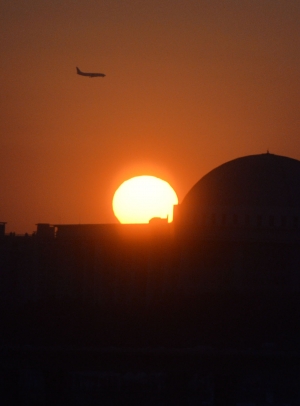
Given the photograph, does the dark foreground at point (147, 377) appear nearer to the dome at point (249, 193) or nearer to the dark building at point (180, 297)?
the dark building at point (180, 297)

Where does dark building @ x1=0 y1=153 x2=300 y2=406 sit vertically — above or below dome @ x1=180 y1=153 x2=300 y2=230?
below

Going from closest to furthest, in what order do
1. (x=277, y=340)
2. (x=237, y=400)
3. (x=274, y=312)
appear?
(x=237, y=400), (x=277, y=340), (x=274, y=312)

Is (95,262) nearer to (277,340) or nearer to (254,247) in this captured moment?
(254,247)

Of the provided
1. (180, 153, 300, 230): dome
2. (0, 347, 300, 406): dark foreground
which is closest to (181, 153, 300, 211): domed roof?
(180, 153, 300, 230): dome

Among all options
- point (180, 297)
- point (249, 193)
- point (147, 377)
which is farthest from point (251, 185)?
point (147, 377)

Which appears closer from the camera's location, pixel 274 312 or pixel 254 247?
pixel 274 312

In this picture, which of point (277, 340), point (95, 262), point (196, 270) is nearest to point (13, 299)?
point (95, 262)

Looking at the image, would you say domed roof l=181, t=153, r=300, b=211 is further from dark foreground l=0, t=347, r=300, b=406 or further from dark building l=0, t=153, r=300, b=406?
dark foreground l=0, t=347, r=300, b=406

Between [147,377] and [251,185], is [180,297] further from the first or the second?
[147,377]
